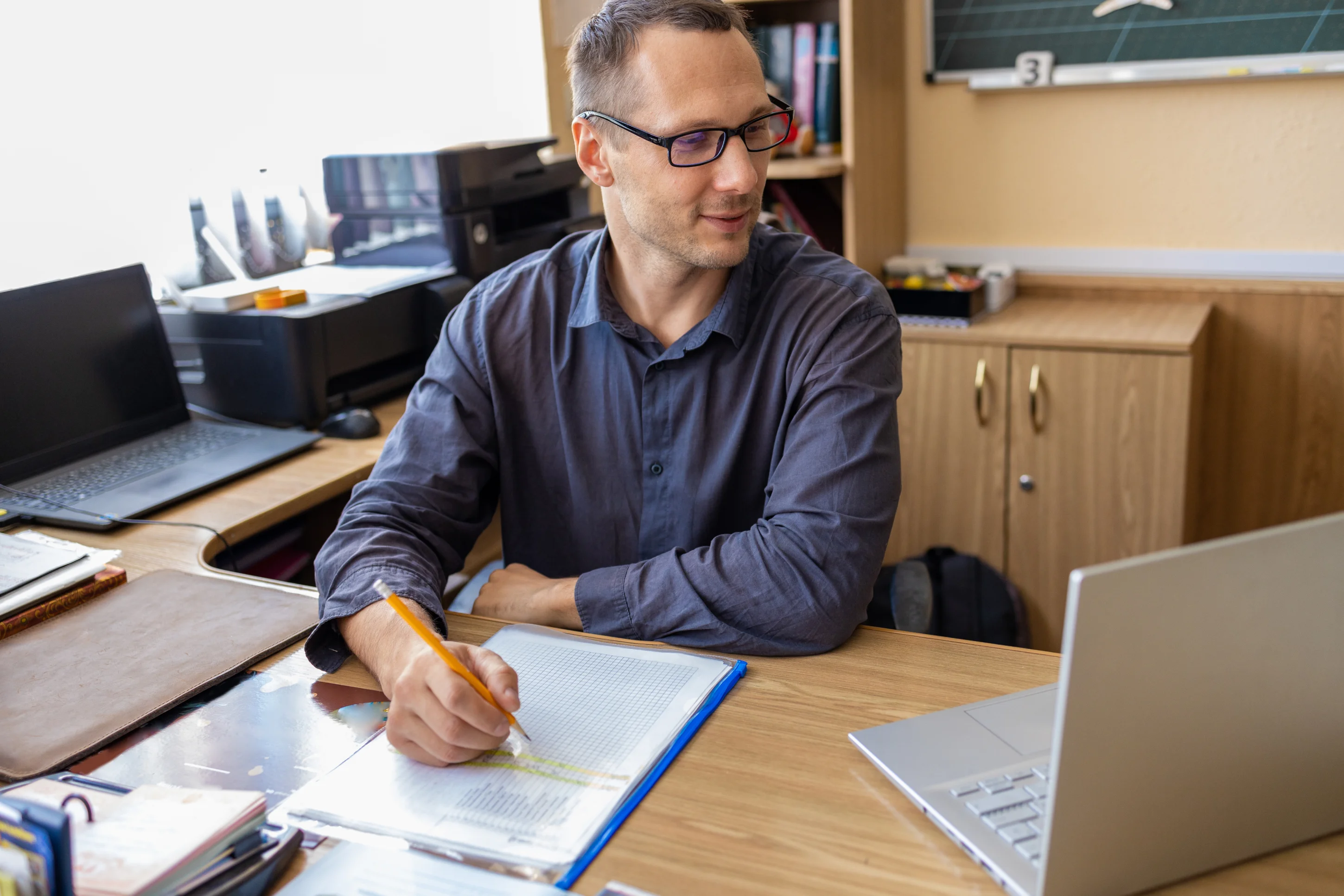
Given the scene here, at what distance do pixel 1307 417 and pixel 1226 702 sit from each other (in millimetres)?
2111

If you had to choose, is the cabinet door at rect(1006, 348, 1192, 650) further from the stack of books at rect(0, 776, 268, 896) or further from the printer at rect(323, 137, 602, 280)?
the stack of books at rect(0, 776, 268, 896)

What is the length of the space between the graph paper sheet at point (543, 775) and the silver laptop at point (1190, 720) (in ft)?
0.92

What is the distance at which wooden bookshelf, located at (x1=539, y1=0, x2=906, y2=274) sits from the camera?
246cm

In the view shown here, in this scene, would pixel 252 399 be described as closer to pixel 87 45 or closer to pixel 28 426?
pixel 28 426

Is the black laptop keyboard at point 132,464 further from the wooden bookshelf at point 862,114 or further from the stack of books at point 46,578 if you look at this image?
the wooden bookshelf at point 862,114

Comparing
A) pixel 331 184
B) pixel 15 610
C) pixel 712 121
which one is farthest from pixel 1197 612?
pixel 331 184

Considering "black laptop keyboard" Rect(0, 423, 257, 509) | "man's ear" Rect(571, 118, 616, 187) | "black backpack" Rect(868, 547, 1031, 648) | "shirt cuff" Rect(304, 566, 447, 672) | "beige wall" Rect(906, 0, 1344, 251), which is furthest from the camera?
"beige wall" Rect(906, 0, 1344, 251)

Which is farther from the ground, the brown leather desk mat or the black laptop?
the black laptop

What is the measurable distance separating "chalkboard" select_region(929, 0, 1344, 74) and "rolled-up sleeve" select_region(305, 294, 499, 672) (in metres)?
1.63

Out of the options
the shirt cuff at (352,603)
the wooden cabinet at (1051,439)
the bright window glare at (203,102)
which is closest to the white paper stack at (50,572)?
the shirt cuff at (352,603)

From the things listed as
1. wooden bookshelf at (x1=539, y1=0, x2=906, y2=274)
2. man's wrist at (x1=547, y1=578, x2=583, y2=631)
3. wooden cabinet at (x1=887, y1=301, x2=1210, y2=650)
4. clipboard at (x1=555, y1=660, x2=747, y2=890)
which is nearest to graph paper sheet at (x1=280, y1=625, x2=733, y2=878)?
clipboard at (x1=555, y1=660, x2=747, y2=890)

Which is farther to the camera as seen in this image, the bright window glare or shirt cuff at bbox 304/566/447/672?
the bright window glare

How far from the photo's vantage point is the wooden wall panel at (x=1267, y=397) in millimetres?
2436

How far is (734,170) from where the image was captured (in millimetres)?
1342
